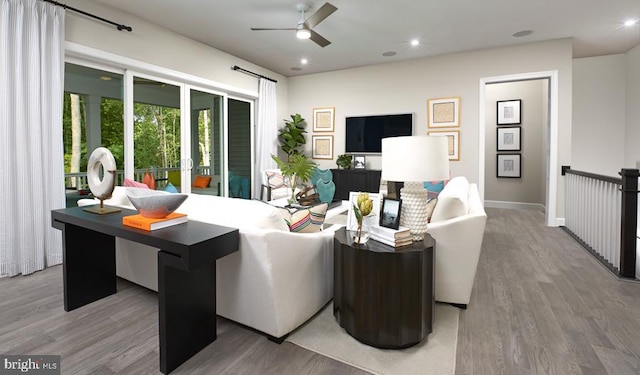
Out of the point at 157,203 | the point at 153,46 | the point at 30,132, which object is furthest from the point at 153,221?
the point at 153,46


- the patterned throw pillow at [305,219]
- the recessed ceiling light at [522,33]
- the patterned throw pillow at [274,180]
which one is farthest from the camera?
the patterned throw pillow at [274,180]

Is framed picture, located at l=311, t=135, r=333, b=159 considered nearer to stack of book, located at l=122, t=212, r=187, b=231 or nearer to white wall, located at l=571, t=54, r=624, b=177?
white wall, located at l=571, t=54, r=624, b=177

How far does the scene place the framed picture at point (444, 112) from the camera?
5.27 metres

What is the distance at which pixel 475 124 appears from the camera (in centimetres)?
516

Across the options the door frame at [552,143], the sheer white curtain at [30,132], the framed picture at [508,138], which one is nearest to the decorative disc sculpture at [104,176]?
the sheer white curtain at [30,132]

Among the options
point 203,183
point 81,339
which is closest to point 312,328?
point 81,339

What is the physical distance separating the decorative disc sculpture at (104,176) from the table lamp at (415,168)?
5.75ft

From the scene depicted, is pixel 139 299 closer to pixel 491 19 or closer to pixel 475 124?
pixel 491 19

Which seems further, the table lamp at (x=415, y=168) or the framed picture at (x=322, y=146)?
the framed picture at (x=322, y=146)

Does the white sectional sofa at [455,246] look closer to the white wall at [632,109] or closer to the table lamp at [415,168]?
the table lamp at [415,168]

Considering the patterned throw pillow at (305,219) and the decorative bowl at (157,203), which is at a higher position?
the decorative bowl at (157,203)

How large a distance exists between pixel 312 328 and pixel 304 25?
2995 mm

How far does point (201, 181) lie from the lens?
5.04 meters
